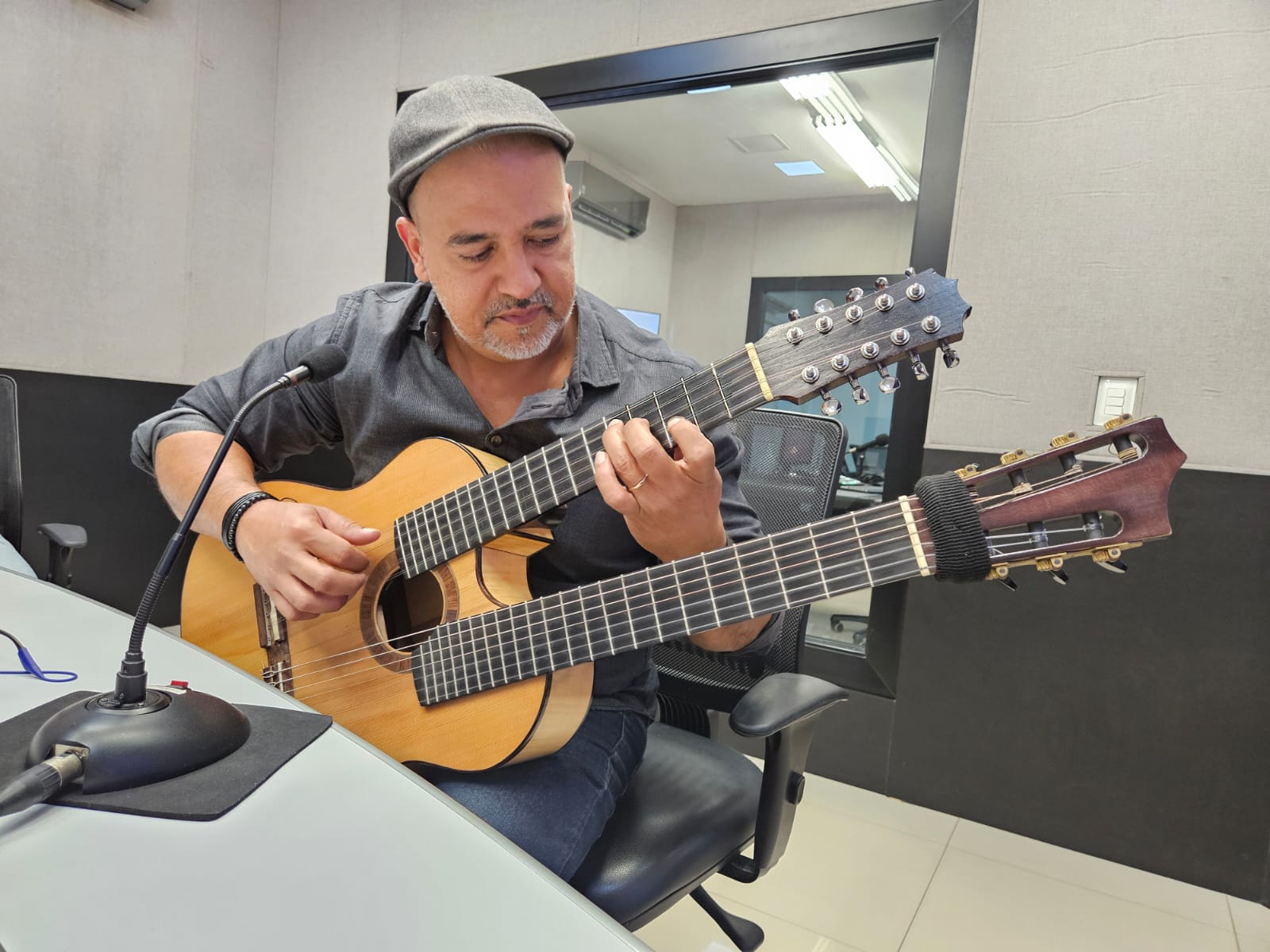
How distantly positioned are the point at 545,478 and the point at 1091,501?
646 millimetres

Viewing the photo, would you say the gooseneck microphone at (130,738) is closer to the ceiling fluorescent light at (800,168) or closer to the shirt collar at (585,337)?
the shirt collar at (585,337)

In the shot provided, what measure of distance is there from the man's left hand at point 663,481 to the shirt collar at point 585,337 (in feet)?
0.75

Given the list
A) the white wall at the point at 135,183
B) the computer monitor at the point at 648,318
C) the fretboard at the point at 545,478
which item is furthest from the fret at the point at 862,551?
the white wall at the point at 135,183

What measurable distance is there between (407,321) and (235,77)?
2.88 metres

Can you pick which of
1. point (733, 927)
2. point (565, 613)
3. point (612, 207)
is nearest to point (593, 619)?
point (565, 613)

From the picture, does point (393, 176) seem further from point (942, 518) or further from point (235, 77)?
point (235, 77)

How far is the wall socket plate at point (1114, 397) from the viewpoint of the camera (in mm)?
1946

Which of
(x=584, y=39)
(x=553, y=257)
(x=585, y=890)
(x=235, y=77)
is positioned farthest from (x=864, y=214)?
(x=235, y=77)

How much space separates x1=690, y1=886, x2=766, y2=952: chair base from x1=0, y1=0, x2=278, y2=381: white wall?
305cm

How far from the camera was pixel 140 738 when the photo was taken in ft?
2.02

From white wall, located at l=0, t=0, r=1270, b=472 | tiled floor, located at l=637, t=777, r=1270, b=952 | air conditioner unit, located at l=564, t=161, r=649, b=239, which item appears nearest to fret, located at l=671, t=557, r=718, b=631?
tiled floor, located at l=637, t=777, r=1270, b=952

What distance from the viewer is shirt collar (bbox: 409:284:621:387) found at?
120 centimetres

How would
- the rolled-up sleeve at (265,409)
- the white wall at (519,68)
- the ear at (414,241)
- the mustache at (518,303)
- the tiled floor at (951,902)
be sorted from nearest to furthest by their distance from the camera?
the mustache at (518,303) < the ear at (414,241) < the rolled-up sleeve at (265,409) < the tiled floor at (951,902) < the white wall at (519,68)

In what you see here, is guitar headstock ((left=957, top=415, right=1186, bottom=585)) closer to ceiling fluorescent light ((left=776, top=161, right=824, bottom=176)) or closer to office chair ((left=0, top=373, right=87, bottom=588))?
office chair ((left=0, top=373, right=87, bottom=588))
